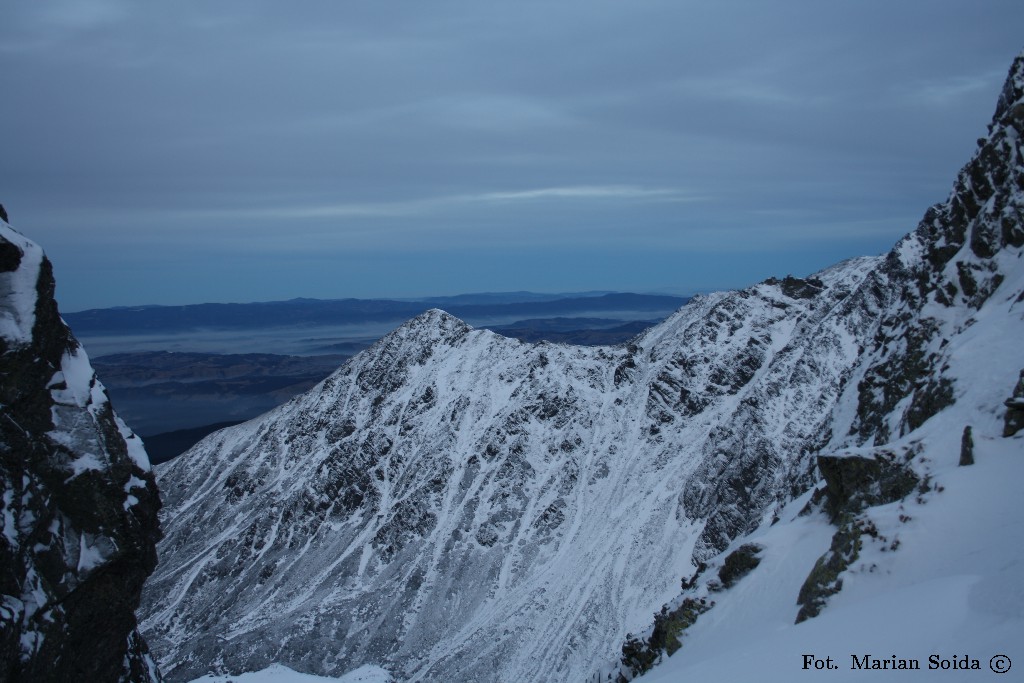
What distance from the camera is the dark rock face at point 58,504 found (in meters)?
25.9

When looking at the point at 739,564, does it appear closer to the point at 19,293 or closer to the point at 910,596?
the point at 910,596

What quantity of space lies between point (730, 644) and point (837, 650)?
612cm

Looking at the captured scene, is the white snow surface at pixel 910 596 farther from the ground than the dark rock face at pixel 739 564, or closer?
farther from the ground

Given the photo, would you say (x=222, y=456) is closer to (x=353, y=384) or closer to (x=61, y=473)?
(x=353, y=384)

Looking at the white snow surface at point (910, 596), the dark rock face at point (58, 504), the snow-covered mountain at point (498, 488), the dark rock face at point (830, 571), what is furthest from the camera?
the snow-covered mountain at point (498, 488)

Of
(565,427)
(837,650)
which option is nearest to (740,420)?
(565,427)

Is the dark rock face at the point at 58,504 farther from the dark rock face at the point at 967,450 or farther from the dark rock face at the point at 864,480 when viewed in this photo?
the dark rock face at the point at 967,450

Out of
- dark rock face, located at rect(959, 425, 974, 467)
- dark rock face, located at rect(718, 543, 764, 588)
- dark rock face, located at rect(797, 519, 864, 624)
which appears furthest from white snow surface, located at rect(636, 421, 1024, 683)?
dark rock face, located at rect(718, 543, 764, 588)

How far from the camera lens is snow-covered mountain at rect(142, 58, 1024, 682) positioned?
107 meters

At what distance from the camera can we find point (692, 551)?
106 m

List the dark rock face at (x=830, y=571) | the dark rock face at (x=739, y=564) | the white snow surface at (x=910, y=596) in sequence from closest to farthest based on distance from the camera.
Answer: the white snow surface at (x=910, y=596)
the dark rock face at (x=830, y=571)
the dark rock face at (x=739, y=564)

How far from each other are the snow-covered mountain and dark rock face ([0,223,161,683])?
55.1m

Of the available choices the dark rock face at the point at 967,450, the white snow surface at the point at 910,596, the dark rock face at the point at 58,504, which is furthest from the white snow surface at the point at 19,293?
the dark rock face at the point at 967,450

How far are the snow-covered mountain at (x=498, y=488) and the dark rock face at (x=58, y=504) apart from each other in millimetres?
55061
